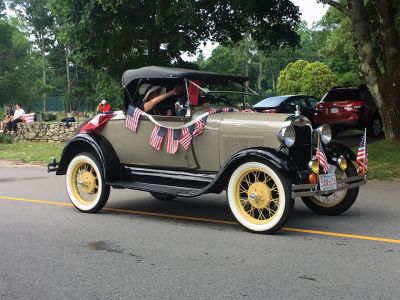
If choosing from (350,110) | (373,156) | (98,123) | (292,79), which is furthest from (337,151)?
(292,79)

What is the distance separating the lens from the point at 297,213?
7.26 metres

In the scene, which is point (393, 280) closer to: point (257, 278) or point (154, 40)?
point (257, 278)

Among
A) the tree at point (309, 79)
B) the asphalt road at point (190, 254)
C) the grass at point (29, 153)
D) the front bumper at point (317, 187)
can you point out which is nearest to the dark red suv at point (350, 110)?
the grass at point (29, 153)

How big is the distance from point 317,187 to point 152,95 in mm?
2797

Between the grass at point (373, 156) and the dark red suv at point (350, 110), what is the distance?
3.04 metres

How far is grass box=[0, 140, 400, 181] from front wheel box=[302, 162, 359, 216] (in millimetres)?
4096

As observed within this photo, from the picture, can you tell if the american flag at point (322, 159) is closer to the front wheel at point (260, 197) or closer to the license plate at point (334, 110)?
the front wheel at point (260, 197)

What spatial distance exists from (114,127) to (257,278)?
3817mm

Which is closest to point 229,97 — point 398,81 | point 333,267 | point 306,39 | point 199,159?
point 199,159

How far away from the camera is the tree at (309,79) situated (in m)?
47.7

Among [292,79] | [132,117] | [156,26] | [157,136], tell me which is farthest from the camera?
[292,79]

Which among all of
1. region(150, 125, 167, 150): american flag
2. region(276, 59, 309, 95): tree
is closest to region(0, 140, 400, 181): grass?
region(150, 125, 167, 150): american flag

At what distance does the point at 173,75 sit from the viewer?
23.0 feet

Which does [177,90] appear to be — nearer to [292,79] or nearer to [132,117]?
[132,117]
